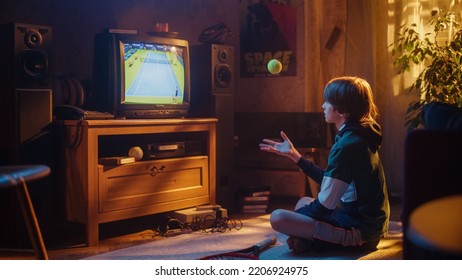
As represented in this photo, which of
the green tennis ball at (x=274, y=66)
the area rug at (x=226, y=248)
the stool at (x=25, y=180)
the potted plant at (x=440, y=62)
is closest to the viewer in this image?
the stool at (x=25, y=180)

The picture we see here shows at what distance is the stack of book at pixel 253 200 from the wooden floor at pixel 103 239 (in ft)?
0.34

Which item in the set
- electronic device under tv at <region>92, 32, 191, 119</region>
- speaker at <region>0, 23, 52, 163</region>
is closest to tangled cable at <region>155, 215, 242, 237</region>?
electronic device under tv at <region>92, 32, 191, 119</region>

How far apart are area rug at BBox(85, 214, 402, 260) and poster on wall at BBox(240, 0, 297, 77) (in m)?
1.37

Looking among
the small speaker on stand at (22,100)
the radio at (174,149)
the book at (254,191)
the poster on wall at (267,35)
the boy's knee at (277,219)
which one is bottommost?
the book at (254,191)

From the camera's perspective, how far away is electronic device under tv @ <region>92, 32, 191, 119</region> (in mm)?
2883

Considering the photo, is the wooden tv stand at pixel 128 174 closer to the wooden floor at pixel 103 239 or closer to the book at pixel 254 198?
the wooden floor at pixel 103 239

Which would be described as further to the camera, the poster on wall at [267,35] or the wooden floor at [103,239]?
the poster on wall at [267,35]

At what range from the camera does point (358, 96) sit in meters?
2.35

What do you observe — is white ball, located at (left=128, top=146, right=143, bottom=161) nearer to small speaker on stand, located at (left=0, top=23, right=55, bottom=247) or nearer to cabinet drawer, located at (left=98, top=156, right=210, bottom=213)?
cabinet drawer, located at (left=98, top=156, right=210, bottom=213)

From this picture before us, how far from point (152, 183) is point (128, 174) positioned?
16 cm

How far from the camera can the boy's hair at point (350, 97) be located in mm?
2342

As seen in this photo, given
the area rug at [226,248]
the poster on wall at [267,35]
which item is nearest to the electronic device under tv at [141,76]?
the area rug at [226,248]

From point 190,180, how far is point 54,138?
73 cm
